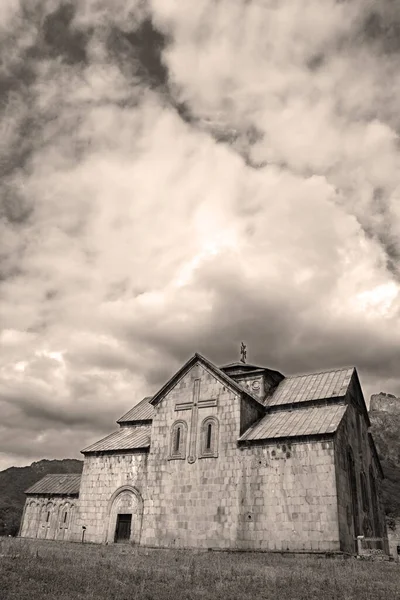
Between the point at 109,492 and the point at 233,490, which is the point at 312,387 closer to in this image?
the point at 233,490

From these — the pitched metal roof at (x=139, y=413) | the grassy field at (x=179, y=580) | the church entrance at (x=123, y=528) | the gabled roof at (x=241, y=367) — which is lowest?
the grassy field at (x=179, y=580)

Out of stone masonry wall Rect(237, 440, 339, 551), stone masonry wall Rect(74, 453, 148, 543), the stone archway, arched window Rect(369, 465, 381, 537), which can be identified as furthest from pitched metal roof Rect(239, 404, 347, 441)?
the stone archway

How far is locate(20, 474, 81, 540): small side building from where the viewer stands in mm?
42594

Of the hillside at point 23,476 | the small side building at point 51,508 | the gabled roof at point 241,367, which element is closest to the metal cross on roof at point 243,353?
the gabled roof at point 241,367

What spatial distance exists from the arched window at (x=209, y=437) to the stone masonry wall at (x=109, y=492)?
429cm

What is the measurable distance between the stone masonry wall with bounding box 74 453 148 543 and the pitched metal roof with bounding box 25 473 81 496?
12.8 metres

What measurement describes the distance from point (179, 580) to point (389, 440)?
437ft

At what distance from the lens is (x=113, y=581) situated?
13.3 metres

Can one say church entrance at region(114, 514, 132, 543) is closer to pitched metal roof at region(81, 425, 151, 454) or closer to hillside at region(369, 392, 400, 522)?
pitched metal roof at region(81, 425, 151, 454)

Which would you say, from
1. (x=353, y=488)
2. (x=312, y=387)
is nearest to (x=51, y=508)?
(x=312, y=387)

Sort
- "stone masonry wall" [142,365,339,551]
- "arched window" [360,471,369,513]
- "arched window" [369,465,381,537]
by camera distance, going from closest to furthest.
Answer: "stone masonry wall" [142,365,339,551], "arched window" [360,471,369,513], "arched window" [369,465,381,537]

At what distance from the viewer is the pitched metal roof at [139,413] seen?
A: 3573 centimetres

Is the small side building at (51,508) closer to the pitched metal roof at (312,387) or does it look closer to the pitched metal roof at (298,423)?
the pitched metal roof at (312,387)

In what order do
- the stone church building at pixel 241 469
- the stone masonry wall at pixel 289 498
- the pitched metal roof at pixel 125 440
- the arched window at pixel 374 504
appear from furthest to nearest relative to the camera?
the pitched metal roof at pixel 125 440, the arched window at pixel 374 504, the stone church building at pixel 241 469, the stone masonry wall at pixel 289 498
